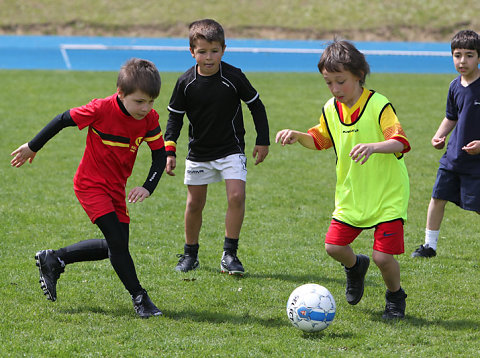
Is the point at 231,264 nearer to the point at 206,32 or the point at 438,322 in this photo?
the point at 438,322

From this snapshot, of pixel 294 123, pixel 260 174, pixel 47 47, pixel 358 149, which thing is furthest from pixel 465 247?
pixel 47 47

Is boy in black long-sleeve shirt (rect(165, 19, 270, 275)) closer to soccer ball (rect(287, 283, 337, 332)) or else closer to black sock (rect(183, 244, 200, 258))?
black sock (rect(183, 244, 200, 258))

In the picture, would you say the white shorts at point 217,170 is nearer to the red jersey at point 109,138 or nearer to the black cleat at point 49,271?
the red jersey at point 109,138

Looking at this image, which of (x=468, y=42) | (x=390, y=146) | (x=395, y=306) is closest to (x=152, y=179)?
(x=390, y=146)

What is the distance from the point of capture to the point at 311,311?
4.29 meters

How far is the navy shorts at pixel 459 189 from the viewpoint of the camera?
5961 mm

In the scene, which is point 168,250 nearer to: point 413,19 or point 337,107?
point 337,107

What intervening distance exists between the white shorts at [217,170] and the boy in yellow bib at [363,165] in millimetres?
1108

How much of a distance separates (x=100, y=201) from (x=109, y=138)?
1.39ft

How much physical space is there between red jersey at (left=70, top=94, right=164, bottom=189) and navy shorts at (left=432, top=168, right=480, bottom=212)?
9.13 ft

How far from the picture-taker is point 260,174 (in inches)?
378

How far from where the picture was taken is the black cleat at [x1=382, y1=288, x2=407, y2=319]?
464 centimetres

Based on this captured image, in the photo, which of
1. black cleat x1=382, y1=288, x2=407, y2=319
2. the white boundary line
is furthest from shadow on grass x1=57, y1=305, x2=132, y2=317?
the white boundary line

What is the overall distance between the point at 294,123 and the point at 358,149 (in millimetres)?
8863
